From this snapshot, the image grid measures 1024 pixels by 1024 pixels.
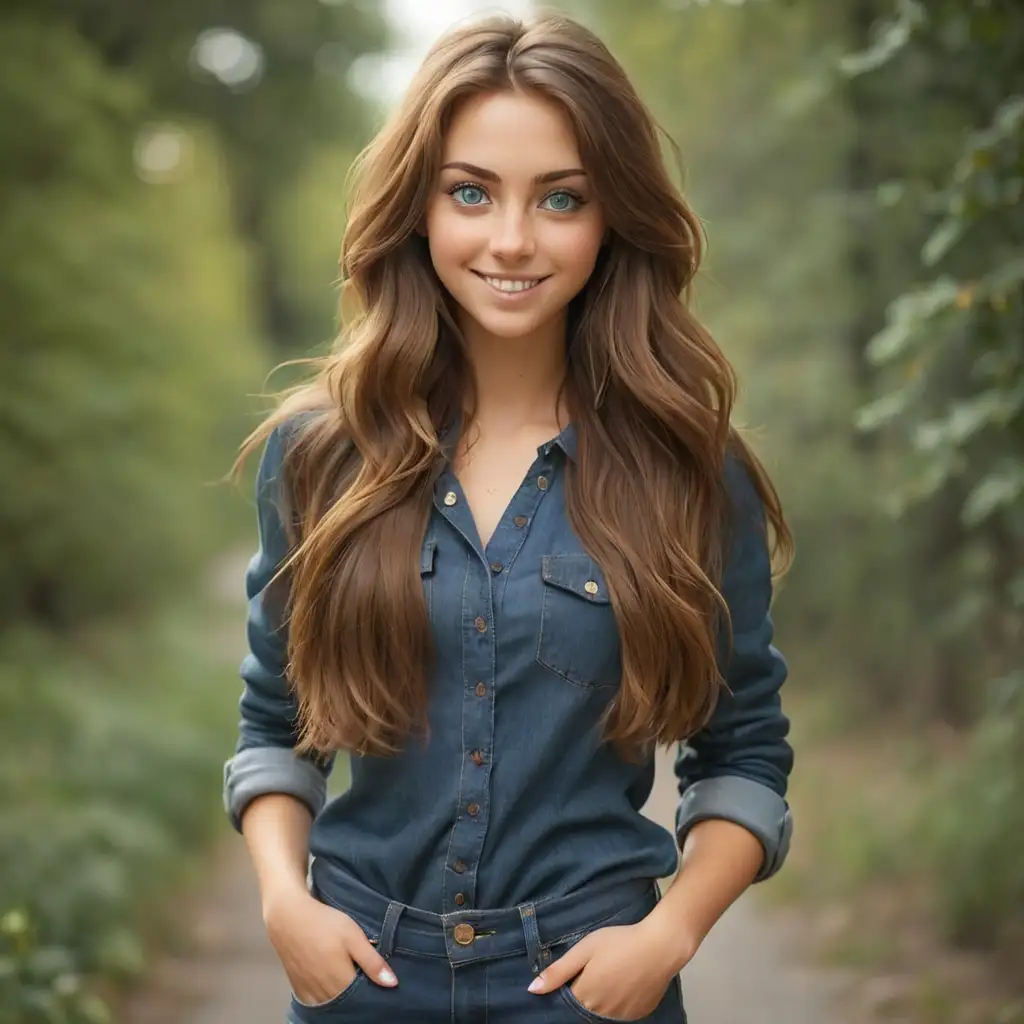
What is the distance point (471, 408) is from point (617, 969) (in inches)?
34.7

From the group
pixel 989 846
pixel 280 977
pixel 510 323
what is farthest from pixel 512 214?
pixel 280 977

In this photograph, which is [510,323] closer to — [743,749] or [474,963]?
[743,749]

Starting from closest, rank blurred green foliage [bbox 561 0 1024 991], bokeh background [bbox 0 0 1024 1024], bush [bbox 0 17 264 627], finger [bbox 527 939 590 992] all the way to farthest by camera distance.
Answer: finger [bbox 527 939 590 992] < blurred green foliage [bbox 561 0 1024 991] < bokeh background [bbox 0 0 1024 1024] < bush [bbox 0 17 264 627]

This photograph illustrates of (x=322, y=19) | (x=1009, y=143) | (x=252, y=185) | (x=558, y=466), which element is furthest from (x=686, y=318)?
(x=252, y=185)

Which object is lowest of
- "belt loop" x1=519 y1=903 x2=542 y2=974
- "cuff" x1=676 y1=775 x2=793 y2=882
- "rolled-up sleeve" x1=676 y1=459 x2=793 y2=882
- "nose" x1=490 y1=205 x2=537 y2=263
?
"belt loop" x1=519 y1=903 x2=542 y2=974

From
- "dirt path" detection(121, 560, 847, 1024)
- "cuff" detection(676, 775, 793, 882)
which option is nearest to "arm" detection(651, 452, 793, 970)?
"cuff" detection(676, 775, 793, 882)

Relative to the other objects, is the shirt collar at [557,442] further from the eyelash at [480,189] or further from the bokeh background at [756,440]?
the bokeh background at [756,440]

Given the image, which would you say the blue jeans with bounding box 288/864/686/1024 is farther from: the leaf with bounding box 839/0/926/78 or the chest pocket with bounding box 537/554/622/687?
the leaf with bounding box 839/0/926/78

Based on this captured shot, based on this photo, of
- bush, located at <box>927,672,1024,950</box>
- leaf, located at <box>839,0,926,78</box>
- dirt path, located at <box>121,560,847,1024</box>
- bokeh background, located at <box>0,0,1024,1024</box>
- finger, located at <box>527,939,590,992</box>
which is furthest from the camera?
dirt path, located at <box>121,560,847,1024</box>

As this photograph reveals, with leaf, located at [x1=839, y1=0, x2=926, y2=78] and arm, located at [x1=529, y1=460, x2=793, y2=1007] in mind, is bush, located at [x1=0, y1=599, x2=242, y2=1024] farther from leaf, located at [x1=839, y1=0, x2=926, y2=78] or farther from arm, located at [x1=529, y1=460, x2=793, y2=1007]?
leaf, located at [x1=839, y1=0, x2=926, y2=78]

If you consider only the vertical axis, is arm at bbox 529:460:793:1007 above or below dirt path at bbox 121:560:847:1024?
below

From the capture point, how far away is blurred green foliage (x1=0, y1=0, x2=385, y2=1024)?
189 inches

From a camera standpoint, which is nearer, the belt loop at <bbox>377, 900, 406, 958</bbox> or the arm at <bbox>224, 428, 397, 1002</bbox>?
the belt loop at <bbox>377, 900, 406, 958</bbox>

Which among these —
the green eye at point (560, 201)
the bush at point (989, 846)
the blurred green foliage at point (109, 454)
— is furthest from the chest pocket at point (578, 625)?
the bush at point (989, 846)
